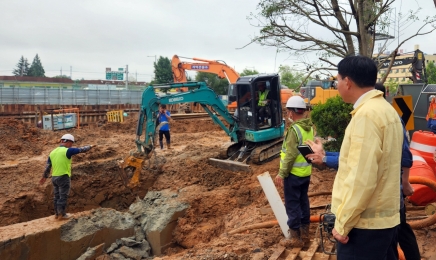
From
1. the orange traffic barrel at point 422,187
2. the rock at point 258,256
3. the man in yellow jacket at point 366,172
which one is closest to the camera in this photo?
the man in yellow jacket at point 366,172

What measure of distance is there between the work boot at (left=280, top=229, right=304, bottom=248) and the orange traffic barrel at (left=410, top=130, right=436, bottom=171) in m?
2.43

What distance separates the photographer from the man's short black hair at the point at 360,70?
2080 mm

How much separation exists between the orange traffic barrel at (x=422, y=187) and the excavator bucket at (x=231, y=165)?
14.9ft

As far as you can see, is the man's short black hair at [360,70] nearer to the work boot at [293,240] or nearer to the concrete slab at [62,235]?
the work boot at [293,240]

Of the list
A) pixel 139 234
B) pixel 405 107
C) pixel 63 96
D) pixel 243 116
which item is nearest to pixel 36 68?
pixel 63 96

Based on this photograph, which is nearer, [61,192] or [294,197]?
[294,197]

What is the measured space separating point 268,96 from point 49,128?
12727 mm

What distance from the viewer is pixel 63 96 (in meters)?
25.9

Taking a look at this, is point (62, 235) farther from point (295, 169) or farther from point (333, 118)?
point (333, 118)

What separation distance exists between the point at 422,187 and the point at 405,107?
1736 mm

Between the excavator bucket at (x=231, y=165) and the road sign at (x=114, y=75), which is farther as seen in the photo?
the road sign at (x=114, y=75)

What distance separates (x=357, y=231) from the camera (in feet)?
6.70

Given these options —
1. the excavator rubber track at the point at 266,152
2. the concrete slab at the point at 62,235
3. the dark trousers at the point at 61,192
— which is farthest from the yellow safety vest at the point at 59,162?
the excavator rubber track at the point at 266,152

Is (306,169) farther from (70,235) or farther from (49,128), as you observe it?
(49,128)
